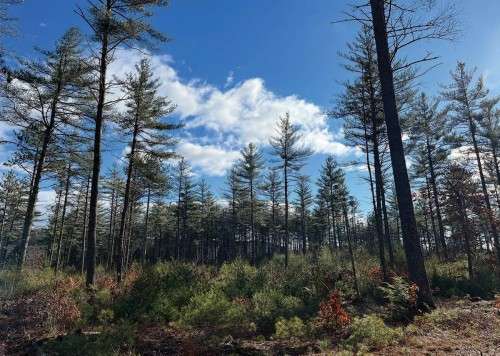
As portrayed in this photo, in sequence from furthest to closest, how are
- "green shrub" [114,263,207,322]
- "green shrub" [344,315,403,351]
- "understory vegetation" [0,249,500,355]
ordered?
"green shrub" [114,263,207,322] < "understory vegetation" [0,249,500,355] < "green shrub" [344,315,403,351]

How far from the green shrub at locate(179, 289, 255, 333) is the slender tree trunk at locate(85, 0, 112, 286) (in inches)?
177

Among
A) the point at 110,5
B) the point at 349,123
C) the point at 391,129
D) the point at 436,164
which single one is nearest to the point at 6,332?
the point at 391,129

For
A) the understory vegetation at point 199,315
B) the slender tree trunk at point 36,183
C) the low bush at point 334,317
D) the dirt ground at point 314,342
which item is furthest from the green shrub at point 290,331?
the slender tree trunk at point 36,183

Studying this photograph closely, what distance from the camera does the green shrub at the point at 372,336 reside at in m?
5.36

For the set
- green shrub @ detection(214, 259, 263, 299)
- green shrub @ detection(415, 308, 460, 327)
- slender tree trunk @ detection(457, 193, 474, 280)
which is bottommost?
green shrub @ detection(415, 308, 460, 327)

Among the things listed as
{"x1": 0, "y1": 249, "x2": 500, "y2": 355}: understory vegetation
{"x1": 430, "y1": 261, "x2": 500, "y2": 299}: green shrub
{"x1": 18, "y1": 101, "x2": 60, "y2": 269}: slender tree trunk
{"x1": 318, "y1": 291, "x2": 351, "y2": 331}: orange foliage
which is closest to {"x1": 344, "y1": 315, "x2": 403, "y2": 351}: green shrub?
{"x1": 0, "y1": 249, "x2": 500, "y2": 355}: understory vegetation

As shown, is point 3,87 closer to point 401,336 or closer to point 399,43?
point 399,43

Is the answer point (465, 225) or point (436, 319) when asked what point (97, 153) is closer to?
point (436, 319)

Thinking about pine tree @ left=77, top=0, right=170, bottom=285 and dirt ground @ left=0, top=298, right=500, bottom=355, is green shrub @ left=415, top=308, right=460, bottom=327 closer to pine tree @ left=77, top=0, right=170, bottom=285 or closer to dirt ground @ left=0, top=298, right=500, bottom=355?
dirt ground @ left=0, top=298, right=500, bottom=355

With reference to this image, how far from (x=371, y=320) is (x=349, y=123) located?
12501mm

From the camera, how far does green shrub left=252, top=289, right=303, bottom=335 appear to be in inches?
312

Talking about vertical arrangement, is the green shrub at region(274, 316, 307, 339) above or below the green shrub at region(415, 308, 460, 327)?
below

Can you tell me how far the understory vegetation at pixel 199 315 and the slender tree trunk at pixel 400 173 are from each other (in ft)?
1.25

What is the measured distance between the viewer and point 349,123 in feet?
55.6
